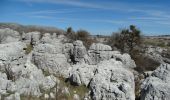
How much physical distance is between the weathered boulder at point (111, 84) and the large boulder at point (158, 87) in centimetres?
116

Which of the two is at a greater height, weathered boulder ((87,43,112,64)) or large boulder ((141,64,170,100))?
weathered boulder ((87,43,112,64))

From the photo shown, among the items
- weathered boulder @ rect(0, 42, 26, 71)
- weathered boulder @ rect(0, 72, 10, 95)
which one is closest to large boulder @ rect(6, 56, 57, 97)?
weathered boulder @ rect(0, 72, 10, 95)

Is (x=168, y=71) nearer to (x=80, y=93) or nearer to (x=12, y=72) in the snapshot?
(x=80, y=93)

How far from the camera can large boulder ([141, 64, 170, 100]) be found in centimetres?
1795

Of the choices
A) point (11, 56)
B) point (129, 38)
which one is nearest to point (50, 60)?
point (11, 56)

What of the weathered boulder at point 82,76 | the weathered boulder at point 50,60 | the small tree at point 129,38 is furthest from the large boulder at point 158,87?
the small tree at point 129,38

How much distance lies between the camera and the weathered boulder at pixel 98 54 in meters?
27.4

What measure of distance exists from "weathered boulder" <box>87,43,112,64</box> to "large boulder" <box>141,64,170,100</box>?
805cm

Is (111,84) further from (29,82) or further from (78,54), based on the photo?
(78,54)

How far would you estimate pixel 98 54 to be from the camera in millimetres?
27641

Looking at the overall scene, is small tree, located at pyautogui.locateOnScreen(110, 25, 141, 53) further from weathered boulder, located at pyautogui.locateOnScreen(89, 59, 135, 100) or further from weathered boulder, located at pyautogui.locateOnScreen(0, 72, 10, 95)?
weathered boulder, located at pyautogui.locateOnScreen(0, 72, 10, 95)

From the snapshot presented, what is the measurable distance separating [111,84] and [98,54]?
305 inches

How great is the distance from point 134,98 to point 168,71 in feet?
9.35

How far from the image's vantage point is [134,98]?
19594 millimetres
